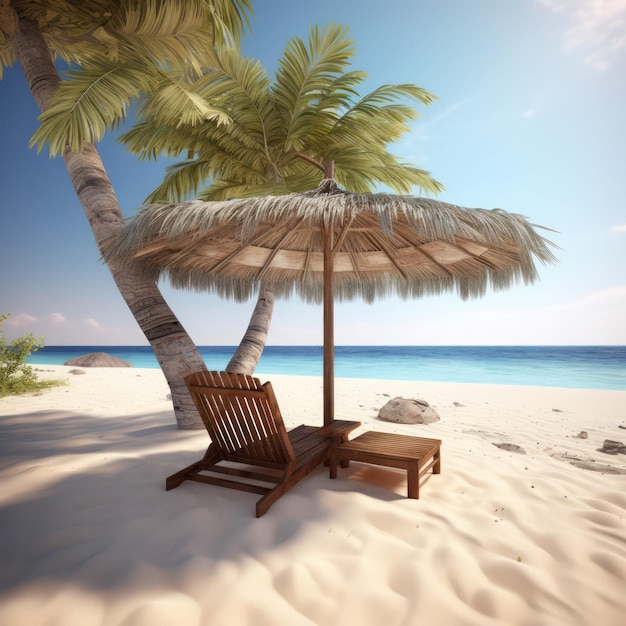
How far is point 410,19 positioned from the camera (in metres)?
10.6

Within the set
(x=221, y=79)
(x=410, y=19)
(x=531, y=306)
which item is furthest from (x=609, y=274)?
(x=221, y=79)

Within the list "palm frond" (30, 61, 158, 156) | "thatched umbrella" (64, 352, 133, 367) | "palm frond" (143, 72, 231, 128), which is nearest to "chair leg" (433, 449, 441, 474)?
"palm frond" (30, 61, 158, 156)

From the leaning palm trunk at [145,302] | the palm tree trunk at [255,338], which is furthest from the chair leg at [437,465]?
the palm tree trunk at [255,338]

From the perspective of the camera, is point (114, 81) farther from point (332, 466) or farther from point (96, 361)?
point (96, 361)

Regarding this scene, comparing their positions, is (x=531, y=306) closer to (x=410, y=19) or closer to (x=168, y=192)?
(x=410, y=19)

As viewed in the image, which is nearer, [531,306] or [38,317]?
[38,317]

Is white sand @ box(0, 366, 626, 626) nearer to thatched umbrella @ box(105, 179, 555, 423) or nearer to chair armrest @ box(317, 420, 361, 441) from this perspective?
chair armrest @ box(317, 420, 361, 441)

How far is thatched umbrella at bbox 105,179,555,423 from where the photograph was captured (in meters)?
2.66

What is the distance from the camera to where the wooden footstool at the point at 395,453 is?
2.42 m

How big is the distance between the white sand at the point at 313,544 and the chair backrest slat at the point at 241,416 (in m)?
0.32

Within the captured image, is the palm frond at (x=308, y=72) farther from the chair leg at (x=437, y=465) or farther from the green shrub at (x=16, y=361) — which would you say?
the green shrub at (x=16, y=361)

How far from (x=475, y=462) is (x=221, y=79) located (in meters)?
7.02

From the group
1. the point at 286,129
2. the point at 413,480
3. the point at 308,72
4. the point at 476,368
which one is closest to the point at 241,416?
the point at 413,480

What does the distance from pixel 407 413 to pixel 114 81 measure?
227 inches
